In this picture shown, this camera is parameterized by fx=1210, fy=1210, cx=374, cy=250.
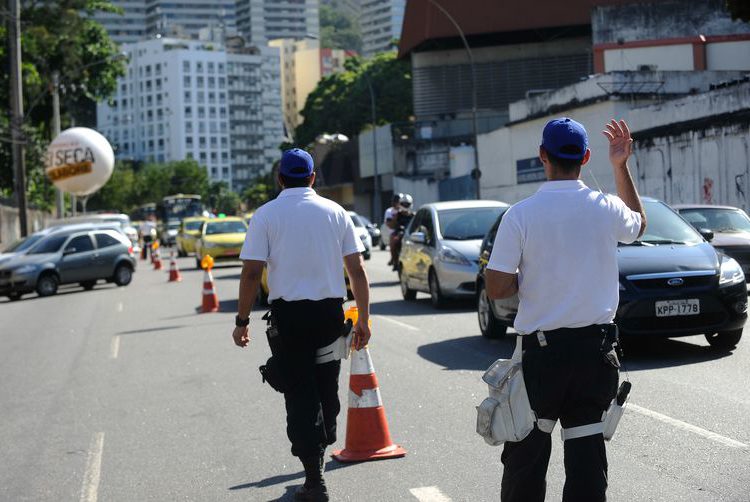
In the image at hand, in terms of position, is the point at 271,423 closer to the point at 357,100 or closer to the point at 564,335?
the point at 564,335

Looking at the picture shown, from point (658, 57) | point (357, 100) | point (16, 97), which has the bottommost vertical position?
point (16, 97)

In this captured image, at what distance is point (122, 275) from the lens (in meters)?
30.6

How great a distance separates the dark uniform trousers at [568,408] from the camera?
15.4 feet

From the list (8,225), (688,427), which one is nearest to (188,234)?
(8,225)

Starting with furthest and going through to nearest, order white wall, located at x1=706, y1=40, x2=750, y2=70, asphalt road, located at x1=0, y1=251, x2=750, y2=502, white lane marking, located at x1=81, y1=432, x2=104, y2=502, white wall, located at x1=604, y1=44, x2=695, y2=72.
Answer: white wall, located at x1=706, y1=40, x2=750, y2=70, white wall, located at x1=604, y1=44, x2=695, y2=72, white lane marking, located at x1=81, y1=432, x2=104, y2=502, asphalt road, located at x1=0, y1=251, x2=750, y2=502

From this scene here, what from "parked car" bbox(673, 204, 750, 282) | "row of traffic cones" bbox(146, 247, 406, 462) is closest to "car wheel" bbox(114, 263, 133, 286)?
"parked car" bbox(673, 204, 750, 282)

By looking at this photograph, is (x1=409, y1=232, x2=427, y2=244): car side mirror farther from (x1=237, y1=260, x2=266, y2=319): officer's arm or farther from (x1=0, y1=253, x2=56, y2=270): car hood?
(x1=0, y1=253, x2=56, y2=270): car hood

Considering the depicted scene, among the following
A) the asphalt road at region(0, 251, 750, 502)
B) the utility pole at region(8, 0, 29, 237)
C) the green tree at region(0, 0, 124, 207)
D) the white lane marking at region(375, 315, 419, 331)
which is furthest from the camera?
the green tree at region(0, 0, 124, 207)

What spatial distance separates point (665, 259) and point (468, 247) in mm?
6525

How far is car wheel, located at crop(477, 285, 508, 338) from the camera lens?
1348 cm

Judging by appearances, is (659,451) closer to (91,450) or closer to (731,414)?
(731,414)

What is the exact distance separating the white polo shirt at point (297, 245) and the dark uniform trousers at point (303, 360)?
74 mm

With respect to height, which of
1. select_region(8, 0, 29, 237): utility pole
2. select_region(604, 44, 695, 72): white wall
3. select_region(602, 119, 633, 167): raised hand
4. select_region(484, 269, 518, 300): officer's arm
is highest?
select_region(604, 44, 695, 72): white wall

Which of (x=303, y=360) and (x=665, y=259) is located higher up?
(x=665, y=259)
